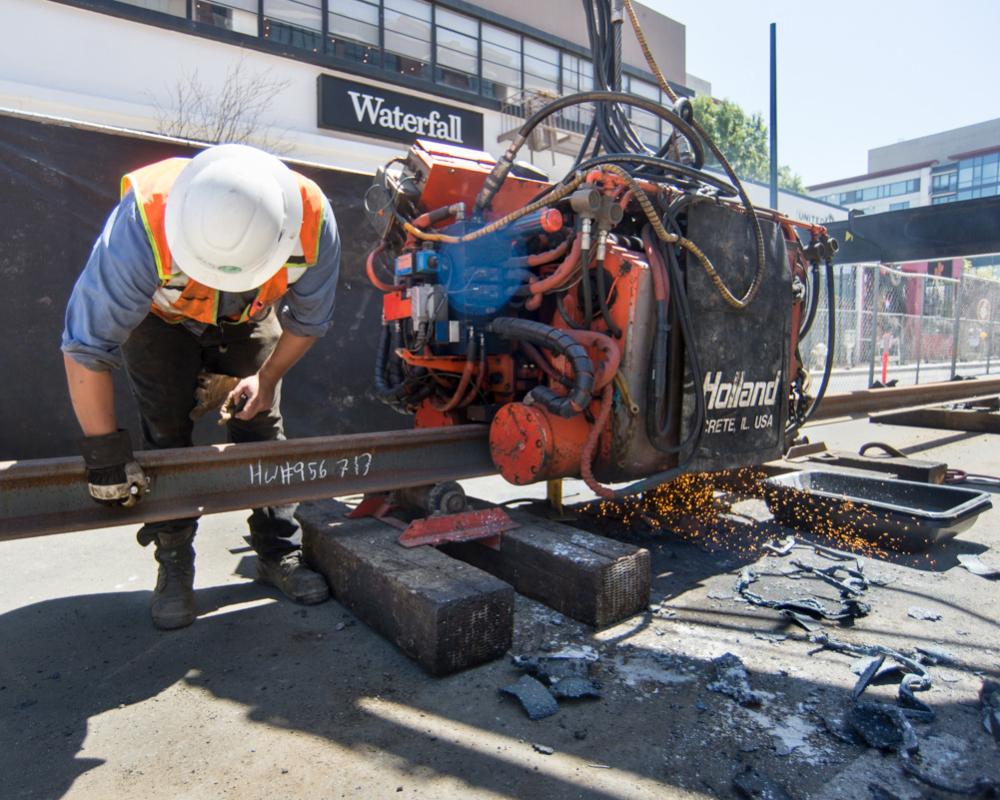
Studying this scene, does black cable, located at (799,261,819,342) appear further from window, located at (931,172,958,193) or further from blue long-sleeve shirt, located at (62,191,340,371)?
window, located at (931,172,958,193)

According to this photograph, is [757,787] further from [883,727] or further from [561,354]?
[561,354]

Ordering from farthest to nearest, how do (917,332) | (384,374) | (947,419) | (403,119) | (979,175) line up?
(979,175) → (917,332) → (403,119) → (947,419) → (384,374)

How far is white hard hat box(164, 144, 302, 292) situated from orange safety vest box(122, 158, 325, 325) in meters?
0.08

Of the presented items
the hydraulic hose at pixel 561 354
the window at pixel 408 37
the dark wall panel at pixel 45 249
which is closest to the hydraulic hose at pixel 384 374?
the hydraulic hose at pixel 561 354

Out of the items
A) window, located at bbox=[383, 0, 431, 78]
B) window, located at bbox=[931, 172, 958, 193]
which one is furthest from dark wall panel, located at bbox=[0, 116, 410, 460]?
window, located at bbox=[931, 172, 958, 193]

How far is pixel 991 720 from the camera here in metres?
1.90

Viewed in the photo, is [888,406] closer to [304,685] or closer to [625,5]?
[625,5]

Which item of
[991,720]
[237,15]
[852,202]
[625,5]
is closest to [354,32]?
[237,15]

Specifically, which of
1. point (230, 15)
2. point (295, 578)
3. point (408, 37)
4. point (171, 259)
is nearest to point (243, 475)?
point (295, 578)

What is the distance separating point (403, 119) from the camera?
1427 centimetres

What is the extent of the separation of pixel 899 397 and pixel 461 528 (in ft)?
16.1

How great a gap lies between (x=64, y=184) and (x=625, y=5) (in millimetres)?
3729

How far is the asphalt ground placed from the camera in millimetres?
1710

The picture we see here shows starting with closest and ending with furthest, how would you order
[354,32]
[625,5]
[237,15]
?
[625,5]
[237,15]
[354,32]
